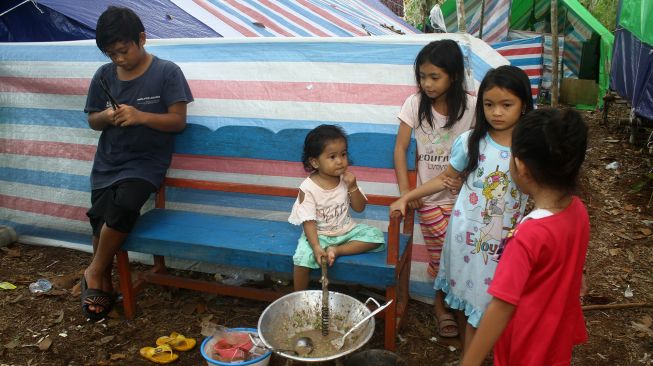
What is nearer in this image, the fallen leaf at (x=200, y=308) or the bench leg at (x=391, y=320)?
the bench leg at (x=391, y=320)

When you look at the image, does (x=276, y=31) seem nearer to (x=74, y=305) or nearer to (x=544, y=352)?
(x=74, y=305)

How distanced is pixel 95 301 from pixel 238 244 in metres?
1.05

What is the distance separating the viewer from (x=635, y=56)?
680 cm

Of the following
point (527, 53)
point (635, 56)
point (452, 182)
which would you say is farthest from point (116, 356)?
point (527, 53)

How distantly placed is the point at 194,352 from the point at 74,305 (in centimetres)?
112

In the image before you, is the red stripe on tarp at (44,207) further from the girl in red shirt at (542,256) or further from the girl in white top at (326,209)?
the girl in red shirt at (542,256)

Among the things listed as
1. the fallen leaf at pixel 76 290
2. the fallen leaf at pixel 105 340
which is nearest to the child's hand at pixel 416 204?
the fallen leaf at pixel 105 340

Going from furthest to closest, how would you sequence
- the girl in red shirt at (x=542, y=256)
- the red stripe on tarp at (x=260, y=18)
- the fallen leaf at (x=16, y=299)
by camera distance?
the red stripe on tarp at (x=260, y=18)
the fallen leaf at (x=16, y=299)
the girl in red shirt at (x=542, y=256)

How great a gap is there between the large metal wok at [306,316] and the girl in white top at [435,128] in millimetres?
714

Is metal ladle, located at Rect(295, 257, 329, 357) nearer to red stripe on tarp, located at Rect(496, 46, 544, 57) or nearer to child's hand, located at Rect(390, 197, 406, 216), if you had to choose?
child's hand, located at Rect(390, 197, 406, 216)

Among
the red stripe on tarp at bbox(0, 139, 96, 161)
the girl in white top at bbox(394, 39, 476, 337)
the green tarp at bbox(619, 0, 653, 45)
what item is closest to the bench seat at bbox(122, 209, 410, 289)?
the girl in white top at bbox(394, 39, 476, 337)

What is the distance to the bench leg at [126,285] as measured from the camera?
322 centimetres

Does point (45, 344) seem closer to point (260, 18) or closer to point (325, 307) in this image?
point (325, 307)

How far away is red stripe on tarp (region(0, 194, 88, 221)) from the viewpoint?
413 centimetres
